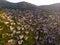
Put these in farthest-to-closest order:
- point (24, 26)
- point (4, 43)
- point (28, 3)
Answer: point (28, 3) < point (24, 26) < point (4, 43)

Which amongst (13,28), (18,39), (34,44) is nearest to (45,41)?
(34,44)

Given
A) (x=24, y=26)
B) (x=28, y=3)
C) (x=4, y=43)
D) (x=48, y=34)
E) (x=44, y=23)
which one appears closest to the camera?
(x=4, y=43)

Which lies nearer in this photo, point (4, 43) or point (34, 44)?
point (4, 43)

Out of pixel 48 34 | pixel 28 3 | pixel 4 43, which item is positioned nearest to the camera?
pixel 4 43

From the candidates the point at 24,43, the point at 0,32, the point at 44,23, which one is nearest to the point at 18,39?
the point at 24,43

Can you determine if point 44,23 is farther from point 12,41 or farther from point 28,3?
point 28,3

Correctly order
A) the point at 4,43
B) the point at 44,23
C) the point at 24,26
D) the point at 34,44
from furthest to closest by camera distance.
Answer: the point at 44,23 → the point at 24,26 → the point at 34,44 → the point at 4,43

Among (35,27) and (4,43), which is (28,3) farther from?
(4,43)

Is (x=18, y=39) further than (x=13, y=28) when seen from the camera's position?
No

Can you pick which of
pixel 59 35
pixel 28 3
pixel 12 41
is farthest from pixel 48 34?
pixel 28 3
